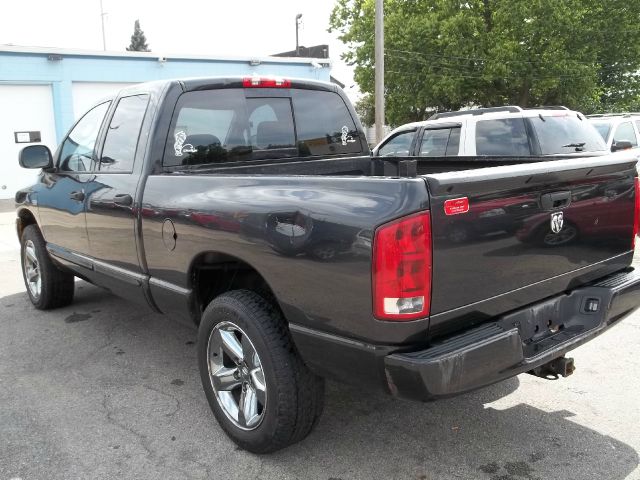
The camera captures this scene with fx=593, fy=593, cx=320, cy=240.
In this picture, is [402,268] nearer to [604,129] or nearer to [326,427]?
[326,427]

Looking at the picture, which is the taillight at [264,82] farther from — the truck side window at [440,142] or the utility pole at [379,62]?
the utility pole at [379,62]

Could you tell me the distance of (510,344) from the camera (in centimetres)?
243

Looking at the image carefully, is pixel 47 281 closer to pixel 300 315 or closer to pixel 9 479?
pixel 9 479

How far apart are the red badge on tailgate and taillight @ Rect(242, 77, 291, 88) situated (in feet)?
6.89

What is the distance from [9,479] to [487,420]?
2.48 meters

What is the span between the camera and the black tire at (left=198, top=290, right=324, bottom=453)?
2715 millimetres

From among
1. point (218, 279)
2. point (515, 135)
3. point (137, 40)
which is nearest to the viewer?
point (218, 279)

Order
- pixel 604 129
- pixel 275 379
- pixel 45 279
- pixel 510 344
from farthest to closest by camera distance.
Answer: pixel 604 129, pixel 45 279, pixel 275 379, pixel 510 344

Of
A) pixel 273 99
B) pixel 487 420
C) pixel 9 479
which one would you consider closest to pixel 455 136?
pixel 273 99

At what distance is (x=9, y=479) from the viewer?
2.84m

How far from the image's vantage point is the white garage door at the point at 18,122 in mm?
16156

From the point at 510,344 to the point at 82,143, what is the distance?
3.61 m

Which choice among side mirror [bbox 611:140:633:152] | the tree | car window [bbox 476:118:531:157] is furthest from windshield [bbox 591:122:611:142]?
the tree

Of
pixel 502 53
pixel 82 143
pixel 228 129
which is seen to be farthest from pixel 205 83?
pixel 502 53
